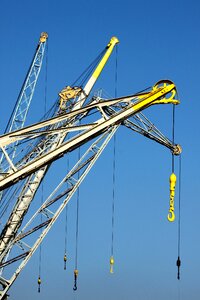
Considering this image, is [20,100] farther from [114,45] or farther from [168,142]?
[168,142]

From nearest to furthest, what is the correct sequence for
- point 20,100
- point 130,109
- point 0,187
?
point 0,187 → point 130,109 → point 20,100

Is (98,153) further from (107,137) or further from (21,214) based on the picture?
(21,214)

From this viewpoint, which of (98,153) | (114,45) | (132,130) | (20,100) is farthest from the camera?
(20,100)

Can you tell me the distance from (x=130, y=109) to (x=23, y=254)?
34.5 meters

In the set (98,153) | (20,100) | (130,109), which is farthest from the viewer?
(20,100)

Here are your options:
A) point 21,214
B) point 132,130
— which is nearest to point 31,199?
point 21,214

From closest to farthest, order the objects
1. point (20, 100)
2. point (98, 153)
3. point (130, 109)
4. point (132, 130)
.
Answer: point (130, 109) < point (132, 130) < point (98, 153) < point (20, 100)

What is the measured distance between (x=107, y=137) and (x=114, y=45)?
1155 centimetres

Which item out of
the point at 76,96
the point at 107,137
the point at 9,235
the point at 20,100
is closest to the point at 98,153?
the point at 107,137

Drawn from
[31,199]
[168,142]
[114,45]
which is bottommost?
[31,199]

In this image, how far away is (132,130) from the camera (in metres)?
69.5

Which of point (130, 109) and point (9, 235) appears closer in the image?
point (130, 109)

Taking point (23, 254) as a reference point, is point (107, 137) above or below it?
above

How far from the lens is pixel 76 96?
7719 cm
